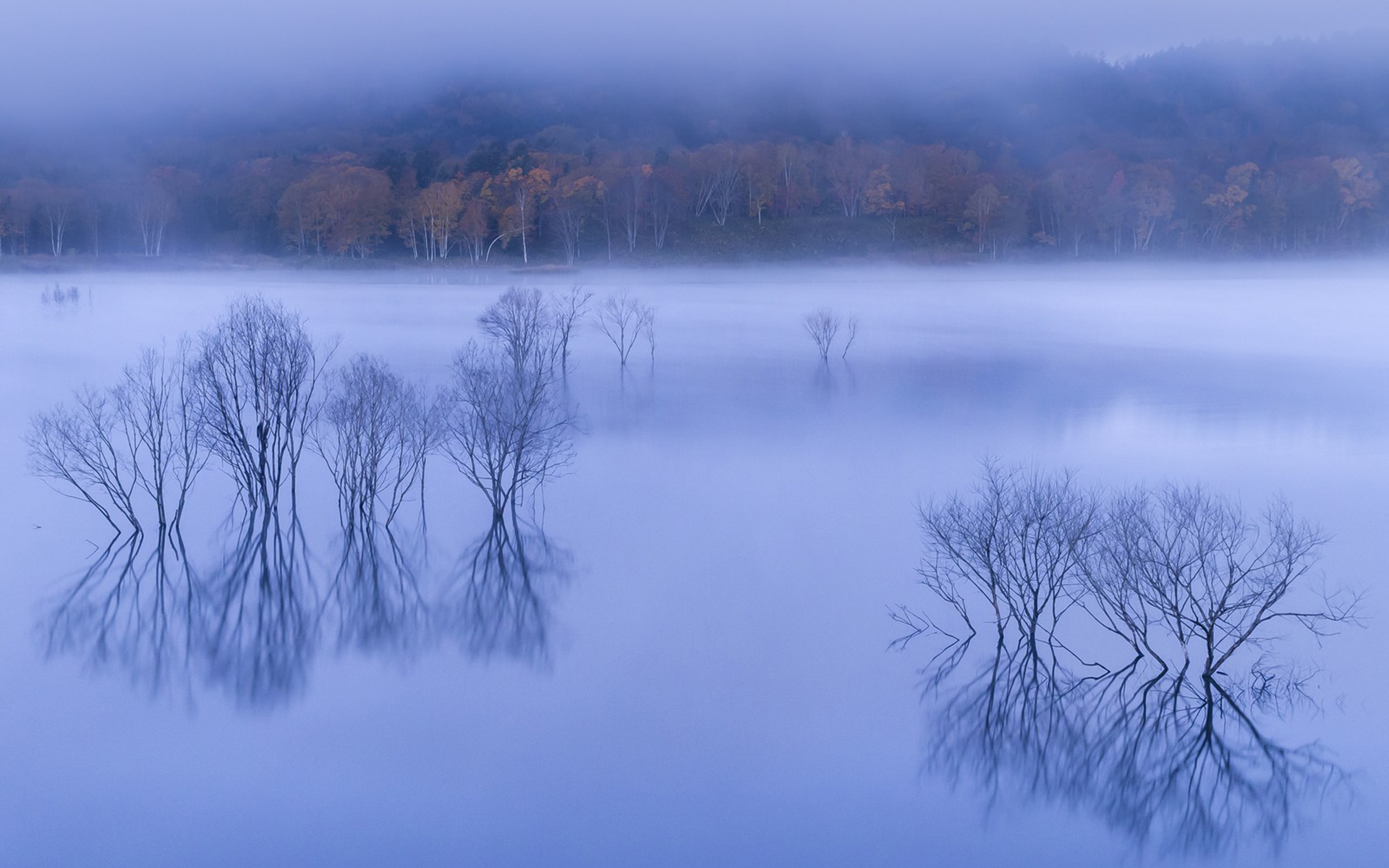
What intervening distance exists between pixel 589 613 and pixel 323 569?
5.87 metres

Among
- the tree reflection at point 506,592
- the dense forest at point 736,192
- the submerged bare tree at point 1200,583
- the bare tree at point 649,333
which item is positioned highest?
the dense forest at point 736,192

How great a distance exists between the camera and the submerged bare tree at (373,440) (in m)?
22.8

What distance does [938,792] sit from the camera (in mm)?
12695

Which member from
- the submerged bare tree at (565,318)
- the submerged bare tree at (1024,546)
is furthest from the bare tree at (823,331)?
the submerged bare tree at (1024,546)

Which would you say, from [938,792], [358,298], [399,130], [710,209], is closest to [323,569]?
[938,792]

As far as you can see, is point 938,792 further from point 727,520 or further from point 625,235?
point 625,235

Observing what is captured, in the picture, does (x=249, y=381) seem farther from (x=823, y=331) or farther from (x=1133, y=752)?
(x=823, y=331)

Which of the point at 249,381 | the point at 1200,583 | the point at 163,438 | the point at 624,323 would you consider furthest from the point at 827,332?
the point at 1200,583

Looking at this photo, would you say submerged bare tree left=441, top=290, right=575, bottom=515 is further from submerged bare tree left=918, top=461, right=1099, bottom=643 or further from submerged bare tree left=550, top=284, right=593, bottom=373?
submerged bare tree left=918, top=461, right=1099, bottom=643

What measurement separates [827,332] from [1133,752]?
3714 centimetres

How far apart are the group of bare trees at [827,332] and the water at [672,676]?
8140 millimetres

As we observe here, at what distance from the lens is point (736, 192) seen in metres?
83.3

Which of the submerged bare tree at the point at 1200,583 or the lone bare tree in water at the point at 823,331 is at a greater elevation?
the lone bare tree in water at the point at 823,331

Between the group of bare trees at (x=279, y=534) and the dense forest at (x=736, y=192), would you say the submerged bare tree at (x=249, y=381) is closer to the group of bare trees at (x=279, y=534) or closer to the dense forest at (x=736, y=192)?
the group of bare trees at (x=279, y=534)
